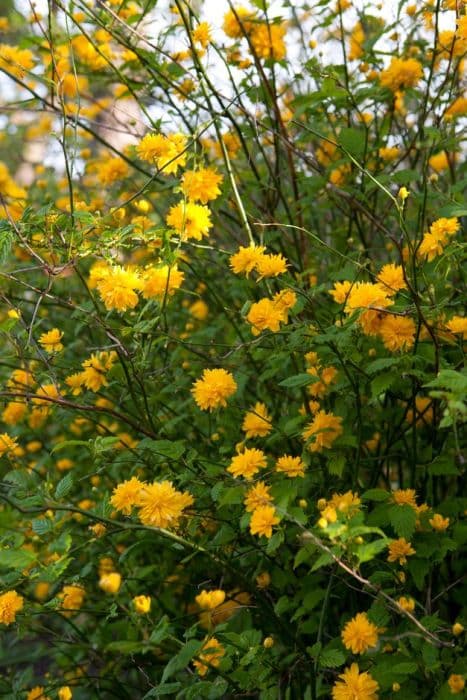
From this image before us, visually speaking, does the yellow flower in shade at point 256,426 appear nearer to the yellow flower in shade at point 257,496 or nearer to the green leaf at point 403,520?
the yellow flower in shade at point 257,496

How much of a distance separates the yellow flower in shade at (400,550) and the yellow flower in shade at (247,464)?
1.12 feet

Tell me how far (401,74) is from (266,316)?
1.04 m

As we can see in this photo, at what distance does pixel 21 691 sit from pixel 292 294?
1.21 metres

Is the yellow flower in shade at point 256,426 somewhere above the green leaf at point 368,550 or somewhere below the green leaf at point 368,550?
above

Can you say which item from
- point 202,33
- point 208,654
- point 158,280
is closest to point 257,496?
point 208,654

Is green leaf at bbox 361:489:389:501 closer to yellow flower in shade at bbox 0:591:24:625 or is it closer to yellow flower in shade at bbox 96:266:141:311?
yellow flower in shade at bbox 96:266:141:311

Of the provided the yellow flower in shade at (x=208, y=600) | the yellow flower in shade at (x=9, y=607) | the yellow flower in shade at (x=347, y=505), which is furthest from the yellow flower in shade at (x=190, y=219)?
the yellow flower in shade at (x=9, y=607)

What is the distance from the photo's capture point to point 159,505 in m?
1.50

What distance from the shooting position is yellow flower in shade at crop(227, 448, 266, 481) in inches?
63.1

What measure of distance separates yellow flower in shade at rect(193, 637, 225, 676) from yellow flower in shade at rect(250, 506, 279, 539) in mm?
232

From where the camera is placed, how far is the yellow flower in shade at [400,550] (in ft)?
5.38

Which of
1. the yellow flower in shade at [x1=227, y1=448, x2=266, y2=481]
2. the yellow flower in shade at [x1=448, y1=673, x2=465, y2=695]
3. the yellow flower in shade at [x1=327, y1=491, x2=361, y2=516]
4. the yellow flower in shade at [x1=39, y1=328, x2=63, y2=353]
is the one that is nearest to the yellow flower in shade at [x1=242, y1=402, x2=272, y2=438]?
the yellow flower in shade at [x1=227, y1=448, x2=266, y2=481]

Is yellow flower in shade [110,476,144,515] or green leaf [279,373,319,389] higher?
green leaf [279,373,319,389]

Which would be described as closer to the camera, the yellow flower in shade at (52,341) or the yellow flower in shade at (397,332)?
the yellow flower in shade at (397,332)
